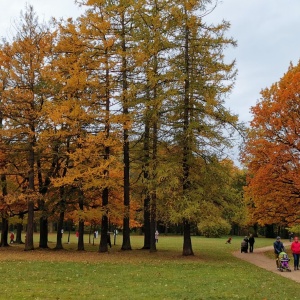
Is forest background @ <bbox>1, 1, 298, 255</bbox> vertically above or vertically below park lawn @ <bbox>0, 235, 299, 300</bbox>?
above

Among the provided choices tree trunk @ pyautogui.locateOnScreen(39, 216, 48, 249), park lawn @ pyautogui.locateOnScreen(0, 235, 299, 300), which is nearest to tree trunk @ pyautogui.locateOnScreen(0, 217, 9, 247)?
tree trunk @ pyautogui.locateOnScreen(39, 216, 48, 249)

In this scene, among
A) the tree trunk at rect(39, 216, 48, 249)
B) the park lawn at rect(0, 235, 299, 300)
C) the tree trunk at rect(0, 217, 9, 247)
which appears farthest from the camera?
the tree trunk at rect(0, 217, 9, 247)

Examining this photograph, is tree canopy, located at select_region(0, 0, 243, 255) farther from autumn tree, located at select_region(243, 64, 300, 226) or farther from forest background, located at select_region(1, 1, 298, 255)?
autumn tree, located at select_region(243, 64, 300, 226)

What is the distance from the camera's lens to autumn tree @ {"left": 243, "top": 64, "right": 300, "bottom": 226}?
857 inches

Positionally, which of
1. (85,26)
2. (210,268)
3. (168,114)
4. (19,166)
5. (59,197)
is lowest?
(210,268)

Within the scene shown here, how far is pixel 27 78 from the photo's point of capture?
22578mm

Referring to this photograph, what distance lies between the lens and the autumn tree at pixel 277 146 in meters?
21.8

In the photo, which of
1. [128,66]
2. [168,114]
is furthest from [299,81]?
[128,66]

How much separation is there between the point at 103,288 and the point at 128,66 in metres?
13.7

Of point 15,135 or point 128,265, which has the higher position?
point 15,135

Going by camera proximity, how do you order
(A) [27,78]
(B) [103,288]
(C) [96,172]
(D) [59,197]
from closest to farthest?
1. (B) [103,288]
2. (C) [96,172]
3. (A) [27,78]
4. (D) [59,197]

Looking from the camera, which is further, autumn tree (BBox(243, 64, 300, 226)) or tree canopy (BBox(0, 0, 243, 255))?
autumn tree (BBox(243, 64, 300, 226))

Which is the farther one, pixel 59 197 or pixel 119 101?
pixel 59 197

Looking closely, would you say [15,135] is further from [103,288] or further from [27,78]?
[103,288]
